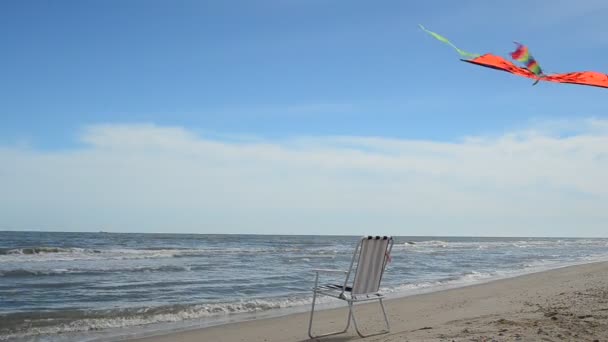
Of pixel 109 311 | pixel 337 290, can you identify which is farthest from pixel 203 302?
pixel 337 290

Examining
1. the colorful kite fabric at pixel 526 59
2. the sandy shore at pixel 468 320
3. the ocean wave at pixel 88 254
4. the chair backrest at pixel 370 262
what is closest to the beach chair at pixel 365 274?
the chair backrest at pixel 370 262

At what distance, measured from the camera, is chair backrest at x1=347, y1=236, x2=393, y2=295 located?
238 inches

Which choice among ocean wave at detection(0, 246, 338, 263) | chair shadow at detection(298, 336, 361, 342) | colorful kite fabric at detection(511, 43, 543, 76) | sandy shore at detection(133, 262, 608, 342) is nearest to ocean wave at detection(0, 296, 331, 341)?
sandy shore at detection(133, 262, 608, 342)

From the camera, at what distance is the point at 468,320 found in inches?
245

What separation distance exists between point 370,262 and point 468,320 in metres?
1.25

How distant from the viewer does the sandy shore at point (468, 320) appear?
510cm

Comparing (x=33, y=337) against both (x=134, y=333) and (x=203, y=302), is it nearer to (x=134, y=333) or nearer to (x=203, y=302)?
(x=134, y=333)

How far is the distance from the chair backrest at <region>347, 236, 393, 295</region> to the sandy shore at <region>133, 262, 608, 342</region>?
0.54 m

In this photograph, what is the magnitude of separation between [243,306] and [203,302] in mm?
789

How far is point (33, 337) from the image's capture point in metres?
7.02

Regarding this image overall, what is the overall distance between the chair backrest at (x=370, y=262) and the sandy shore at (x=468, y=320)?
54 cm

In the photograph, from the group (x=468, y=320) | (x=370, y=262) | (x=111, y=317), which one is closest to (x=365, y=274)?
(x=370, y=262)

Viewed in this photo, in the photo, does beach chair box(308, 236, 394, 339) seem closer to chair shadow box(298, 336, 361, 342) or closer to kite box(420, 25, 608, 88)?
chair shadow box(298, 336, 361, 342)

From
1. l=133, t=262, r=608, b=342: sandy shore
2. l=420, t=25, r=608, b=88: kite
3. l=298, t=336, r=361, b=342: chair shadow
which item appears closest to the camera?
l=420, t=25, r=608, b=88: kite
